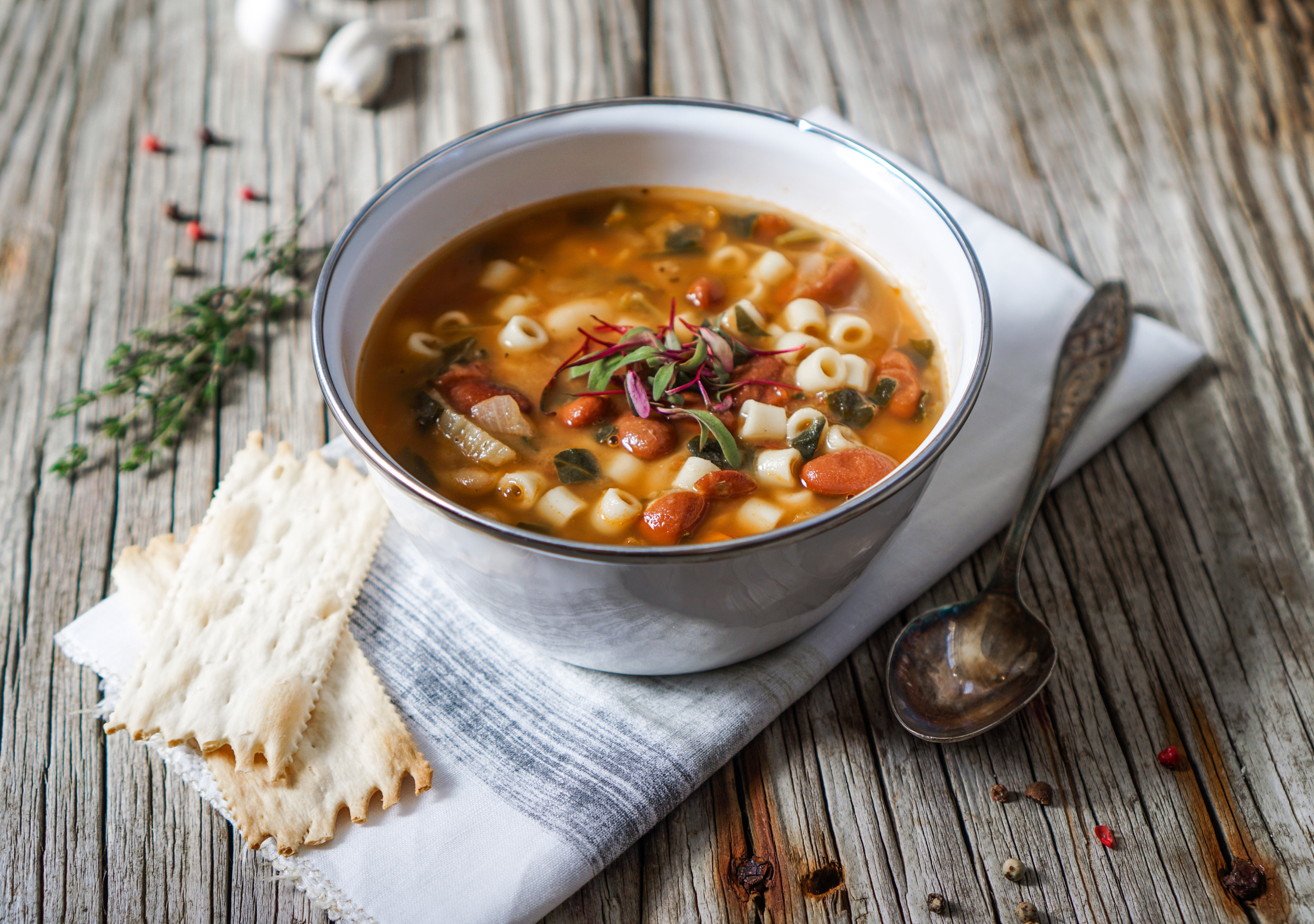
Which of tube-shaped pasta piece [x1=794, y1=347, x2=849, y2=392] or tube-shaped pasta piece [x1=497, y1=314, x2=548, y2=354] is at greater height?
tube-shaped pasta piece [x1=794, y1=347, x2=849, y2=392]

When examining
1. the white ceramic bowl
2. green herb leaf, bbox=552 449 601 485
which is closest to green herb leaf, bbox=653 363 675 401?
green herb leaf, bbox=552 449 601 485

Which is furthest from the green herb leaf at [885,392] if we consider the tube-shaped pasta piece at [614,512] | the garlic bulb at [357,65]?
the garlic bulb at [357,65]

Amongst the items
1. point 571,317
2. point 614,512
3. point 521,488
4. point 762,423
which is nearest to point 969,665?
point 762,423

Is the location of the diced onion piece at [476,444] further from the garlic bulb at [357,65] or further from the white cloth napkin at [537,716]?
the garlic bulb at [357,65]

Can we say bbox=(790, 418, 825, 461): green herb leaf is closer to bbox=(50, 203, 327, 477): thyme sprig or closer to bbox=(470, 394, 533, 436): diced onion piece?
bbox=(470, 394, 533, 436): diced onion piece

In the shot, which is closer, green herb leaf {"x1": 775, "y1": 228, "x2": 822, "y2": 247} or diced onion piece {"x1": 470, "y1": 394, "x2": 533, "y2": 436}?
diced onion piece {"x1": 470, "y1": 394, "x2": 533, "y2": 436}

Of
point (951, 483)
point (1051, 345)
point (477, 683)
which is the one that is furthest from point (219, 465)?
point (1051, 345)

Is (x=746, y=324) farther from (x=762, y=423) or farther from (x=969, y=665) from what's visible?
(x=969, y=665)
